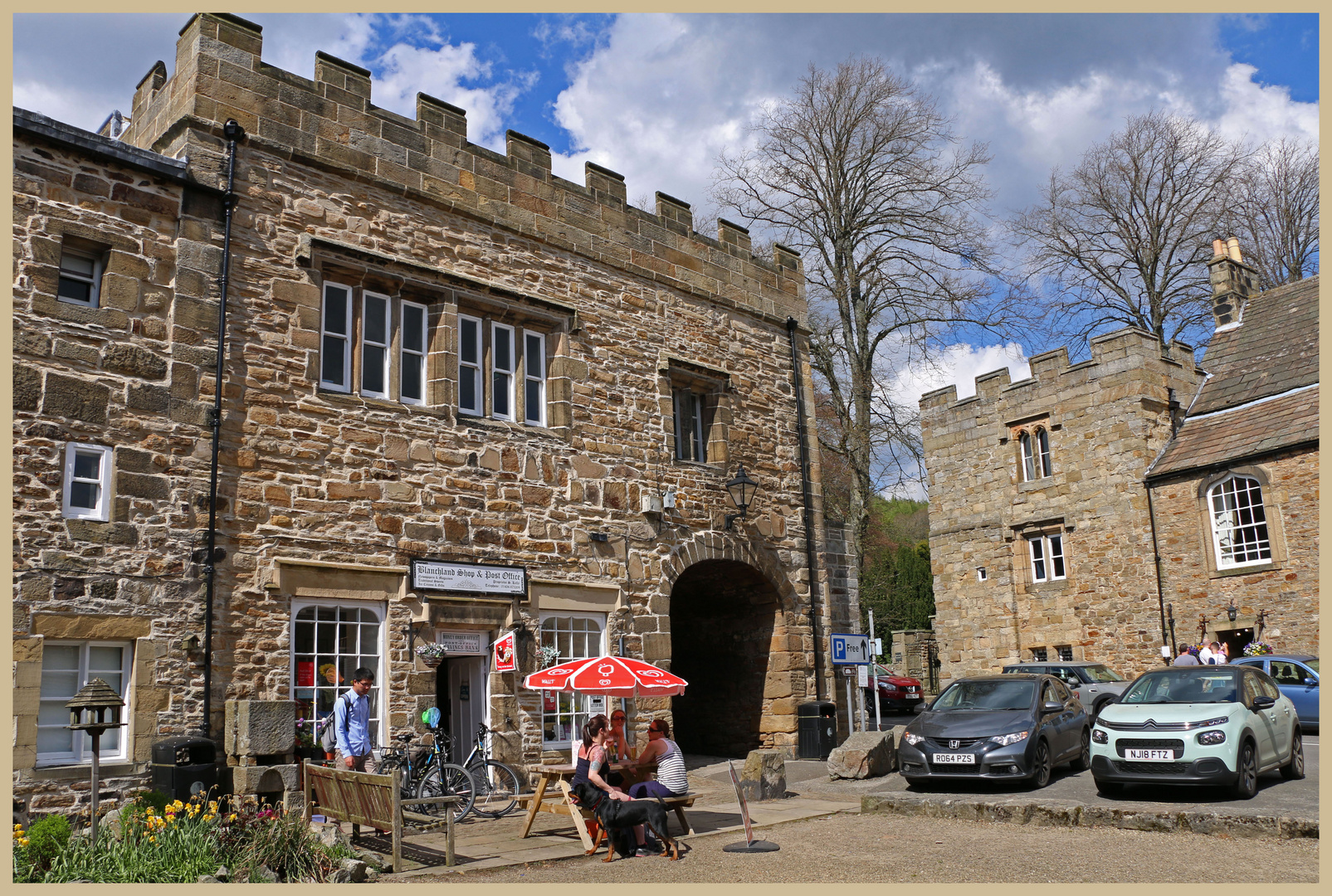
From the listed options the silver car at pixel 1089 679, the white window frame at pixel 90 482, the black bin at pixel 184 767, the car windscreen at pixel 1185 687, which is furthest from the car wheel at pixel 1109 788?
the white window frame at pixel 90 482

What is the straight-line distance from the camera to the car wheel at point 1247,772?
9.84 metres

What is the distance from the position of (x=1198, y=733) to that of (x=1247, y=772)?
0.57m

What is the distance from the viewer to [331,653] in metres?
10.7

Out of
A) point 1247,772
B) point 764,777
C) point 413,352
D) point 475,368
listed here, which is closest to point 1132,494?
point 1247,772

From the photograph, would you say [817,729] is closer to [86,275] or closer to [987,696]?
[987,696]

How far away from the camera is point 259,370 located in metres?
10.7

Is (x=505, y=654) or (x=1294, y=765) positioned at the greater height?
(x=505, y=654)

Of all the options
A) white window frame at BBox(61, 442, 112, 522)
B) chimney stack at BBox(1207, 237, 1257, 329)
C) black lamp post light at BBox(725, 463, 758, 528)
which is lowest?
white window frame at BBox(61, 442, 112, 522)

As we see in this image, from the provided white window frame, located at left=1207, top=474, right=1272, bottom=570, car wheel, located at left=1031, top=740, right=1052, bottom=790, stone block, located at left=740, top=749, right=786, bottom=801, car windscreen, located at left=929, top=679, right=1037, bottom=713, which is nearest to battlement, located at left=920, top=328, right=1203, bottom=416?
white window frame, located at left=1207, top=474, right=1272, bottom=570

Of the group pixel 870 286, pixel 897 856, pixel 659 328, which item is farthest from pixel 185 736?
pixel 870 286

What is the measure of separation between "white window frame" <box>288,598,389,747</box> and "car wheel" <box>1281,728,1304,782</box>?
31.3 feet

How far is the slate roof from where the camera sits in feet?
69.8

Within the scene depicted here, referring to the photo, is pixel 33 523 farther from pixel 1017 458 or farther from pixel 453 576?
pixel 1017 458

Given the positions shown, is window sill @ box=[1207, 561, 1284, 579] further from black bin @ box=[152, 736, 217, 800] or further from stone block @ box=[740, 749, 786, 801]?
black bin @ box=[152, 736, 217, 800]
